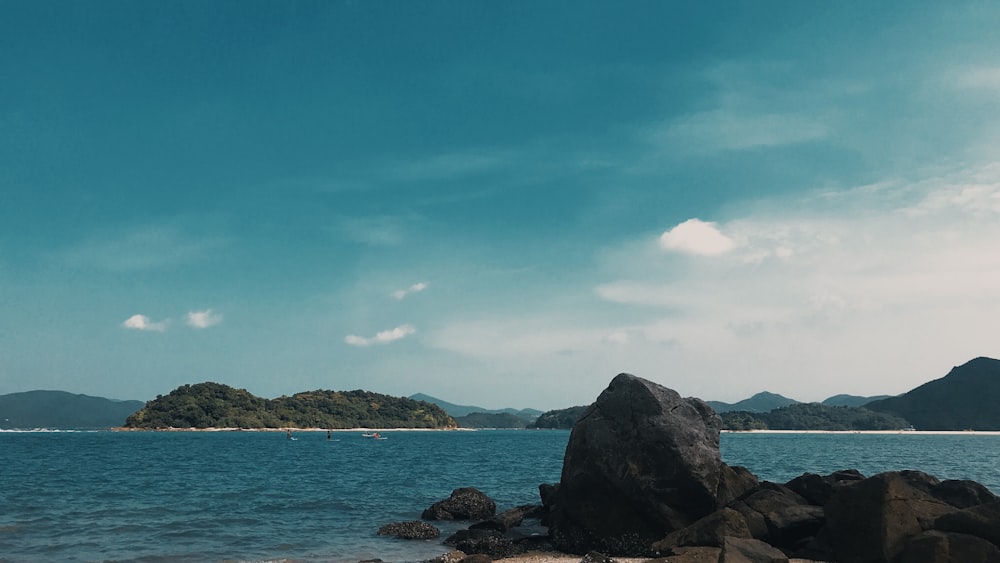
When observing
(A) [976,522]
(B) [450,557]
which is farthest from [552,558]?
(A) [976,522]

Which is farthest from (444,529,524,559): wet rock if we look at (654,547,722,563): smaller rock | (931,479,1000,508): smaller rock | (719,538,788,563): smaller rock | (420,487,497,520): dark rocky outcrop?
(931,479,1000,508): smaller rock

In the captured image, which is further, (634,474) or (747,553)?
(634,474)

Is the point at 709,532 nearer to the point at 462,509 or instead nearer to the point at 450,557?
the point at 450,557

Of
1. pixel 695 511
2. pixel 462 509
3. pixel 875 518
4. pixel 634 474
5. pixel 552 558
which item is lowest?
pixel 552 558

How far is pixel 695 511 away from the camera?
78.1 ft

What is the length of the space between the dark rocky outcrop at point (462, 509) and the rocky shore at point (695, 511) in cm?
489

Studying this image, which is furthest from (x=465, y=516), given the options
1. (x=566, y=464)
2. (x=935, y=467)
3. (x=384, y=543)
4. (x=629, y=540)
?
(x=935, y=467)

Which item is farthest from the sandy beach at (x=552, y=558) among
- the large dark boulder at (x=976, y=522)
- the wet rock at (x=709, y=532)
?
the large dark boulder at (x=976, y=522)

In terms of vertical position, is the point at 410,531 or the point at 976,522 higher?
the point at 976,522

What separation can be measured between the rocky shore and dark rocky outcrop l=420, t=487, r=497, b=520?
4.89 m

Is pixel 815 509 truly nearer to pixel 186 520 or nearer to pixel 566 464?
pixel 566 464

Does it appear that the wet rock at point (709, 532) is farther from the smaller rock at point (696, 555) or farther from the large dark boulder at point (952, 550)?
the large dark boulder at point (952, 550)

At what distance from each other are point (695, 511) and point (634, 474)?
2.63 m

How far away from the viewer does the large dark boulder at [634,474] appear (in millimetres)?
23484
